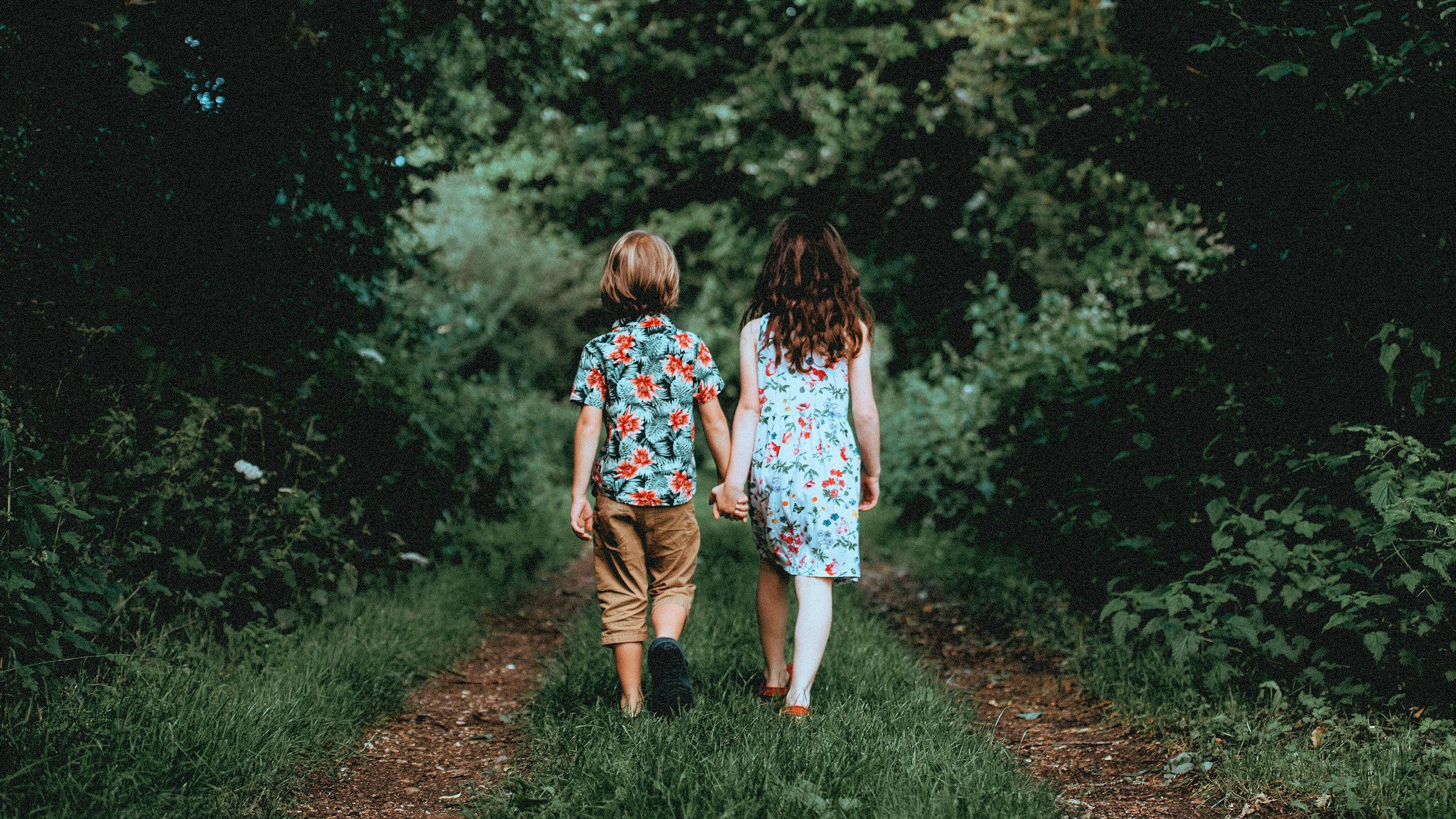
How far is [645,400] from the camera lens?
140 inches

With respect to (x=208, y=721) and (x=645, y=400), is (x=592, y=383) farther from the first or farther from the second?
(x=208, y=721)

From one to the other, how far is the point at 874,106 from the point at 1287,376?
6574mm

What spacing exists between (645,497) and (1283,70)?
9.93 feet

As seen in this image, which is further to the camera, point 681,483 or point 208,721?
point 681,483

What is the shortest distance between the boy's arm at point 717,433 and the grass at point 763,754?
0.87 m

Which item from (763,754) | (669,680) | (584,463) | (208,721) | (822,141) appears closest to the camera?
(763,754)

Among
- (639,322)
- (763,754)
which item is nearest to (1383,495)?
(763,754)

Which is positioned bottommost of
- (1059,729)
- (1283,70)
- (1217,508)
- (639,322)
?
(1059,729)

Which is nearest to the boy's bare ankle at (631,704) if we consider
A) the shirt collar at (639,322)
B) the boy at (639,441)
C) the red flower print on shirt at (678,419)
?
the boy at (639,441)

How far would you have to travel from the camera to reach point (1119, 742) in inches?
148

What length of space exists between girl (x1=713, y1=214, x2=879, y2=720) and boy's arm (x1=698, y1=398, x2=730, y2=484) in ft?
0.16

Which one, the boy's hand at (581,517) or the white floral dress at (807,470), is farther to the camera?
the white floral dress at (807,470)

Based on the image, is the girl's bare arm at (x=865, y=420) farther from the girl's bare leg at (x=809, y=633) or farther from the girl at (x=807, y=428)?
the girl's bare leg at (x=809, y=633)

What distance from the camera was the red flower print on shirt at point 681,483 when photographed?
11.6 ft
